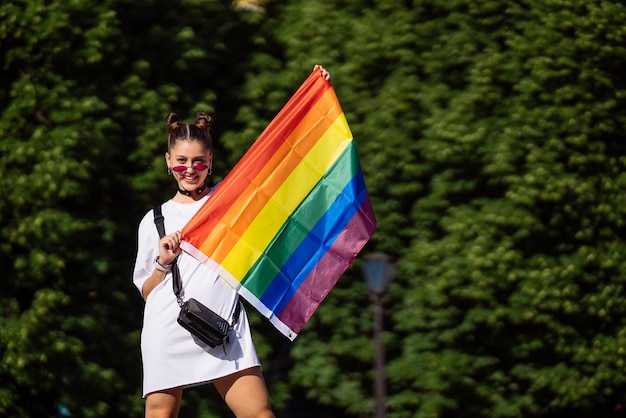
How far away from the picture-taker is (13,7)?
845 centimetres

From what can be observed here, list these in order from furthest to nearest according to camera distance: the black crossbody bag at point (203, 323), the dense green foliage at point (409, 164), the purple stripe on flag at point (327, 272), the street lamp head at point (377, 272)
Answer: the street lamp head at point (377, 272)
the dense green foliage at point (409, 164)
the purple stripe on flag at point (327, 272)
the black crossbody bag at point (203, 323)

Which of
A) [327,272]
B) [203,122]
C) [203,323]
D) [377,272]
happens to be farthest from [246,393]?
[377,272]

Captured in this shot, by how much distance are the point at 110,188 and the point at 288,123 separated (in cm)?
442

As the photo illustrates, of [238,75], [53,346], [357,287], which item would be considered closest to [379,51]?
[238,75]

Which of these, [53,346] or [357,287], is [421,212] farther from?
[53,346]

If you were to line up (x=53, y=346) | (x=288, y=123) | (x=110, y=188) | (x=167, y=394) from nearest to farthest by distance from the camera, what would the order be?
(x=167, y=394) < (x=288, y=123) < (x=53, y=346) < (x=110, y=188)

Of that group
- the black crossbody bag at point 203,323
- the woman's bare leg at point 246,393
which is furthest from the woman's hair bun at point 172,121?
the woman's bare leg at point 246,393

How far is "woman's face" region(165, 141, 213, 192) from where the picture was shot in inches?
166

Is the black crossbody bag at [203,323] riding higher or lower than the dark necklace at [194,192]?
lower

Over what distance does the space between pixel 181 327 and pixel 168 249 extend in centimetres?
28

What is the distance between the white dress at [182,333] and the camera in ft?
13.5

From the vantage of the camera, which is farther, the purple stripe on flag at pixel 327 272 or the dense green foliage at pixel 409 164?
the dense green foliage at pixel 409 164

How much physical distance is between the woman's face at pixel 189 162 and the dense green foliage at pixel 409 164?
14.1 ft

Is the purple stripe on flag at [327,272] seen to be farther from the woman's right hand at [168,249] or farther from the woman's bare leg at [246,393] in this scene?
the woman's right hand at [168,249]
